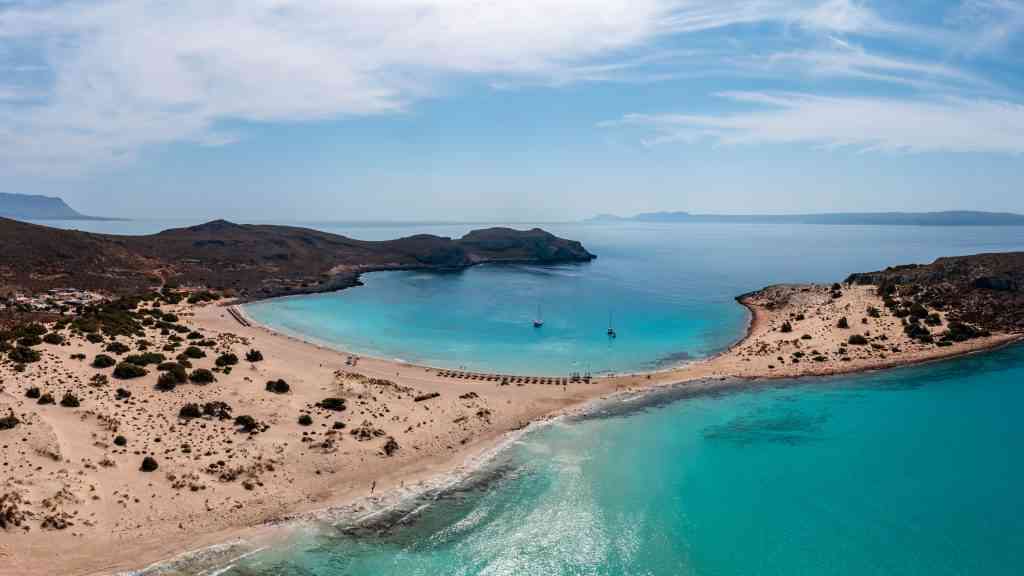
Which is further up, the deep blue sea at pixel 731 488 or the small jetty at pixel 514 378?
the small jetty at pixel 514 378

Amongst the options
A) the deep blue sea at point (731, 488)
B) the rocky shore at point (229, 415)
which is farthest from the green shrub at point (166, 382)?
the deep blue sea at point (731, 488)

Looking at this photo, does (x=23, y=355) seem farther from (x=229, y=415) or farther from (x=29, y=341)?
(x=229, y=415)

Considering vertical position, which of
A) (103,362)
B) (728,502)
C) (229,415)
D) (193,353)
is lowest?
(728,502)

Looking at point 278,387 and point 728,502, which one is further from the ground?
point 278,387

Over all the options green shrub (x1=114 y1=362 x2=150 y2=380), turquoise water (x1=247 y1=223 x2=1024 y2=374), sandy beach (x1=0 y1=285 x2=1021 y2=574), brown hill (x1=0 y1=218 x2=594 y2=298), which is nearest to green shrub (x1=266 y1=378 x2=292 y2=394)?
sandy beach (x1=0 y1=285 x2=1021 y2=574)

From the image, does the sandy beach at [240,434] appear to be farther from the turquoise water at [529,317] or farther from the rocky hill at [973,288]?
the rocky hill at [973,288]

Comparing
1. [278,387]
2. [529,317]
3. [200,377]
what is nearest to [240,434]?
[278,387]

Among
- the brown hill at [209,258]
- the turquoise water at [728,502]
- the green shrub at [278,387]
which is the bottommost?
the turquoise water at [728,502]

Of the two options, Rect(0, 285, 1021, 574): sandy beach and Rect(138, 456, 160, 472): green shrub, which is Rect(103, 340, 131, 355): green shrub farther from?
Rect(138, 456, 160, 472): green shrub
